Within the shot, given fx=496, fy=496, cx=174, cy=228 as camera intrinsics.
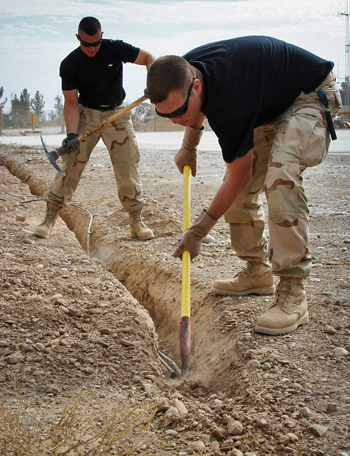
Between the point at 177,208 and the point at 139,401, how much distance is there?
146 inches

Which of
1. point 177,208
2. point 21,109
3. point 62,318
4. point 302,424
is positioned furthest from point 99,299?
point 21,109

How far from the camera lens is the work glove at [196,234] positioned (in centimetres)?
262

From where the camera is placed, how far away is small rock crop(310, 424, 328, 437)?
6.35 ft

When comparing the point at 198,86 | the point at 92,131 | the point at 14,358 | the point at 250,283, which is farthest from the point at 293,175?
the point at 92,131

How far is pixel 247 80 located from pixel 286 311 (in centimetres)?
125

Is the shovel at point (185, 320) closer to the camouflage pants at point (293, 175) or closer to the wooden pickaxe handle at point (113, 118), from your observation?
the camouflage pants at point (293, 175)

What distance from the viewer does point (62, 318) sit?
298 cm

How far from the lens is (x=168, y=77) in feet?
7.06

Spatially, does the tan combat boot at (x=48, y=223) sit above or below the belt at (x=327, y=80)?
below

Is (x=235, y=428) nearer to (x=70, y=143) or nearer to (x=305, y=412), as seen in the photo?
(x=305, y=412)

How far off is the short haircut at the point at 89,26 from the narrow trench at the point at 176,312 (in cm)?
194

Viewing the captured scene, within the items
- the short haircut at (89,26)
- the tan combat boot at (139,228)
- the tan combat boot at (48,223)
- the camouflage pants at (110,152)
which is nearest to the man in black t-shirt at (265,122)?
the camouflage pants at (110,152)

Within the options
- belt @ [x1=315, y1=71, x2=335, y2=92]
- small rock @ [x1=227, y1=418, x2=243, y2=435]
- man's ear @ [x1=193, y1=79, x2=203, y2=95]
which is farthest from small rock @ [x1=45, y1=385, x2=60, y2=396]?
belt @ [x1=315, y1=71, x2=335, y2=92]

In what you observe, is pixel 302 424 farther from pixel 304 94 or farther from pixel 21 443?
pixel 304 94
